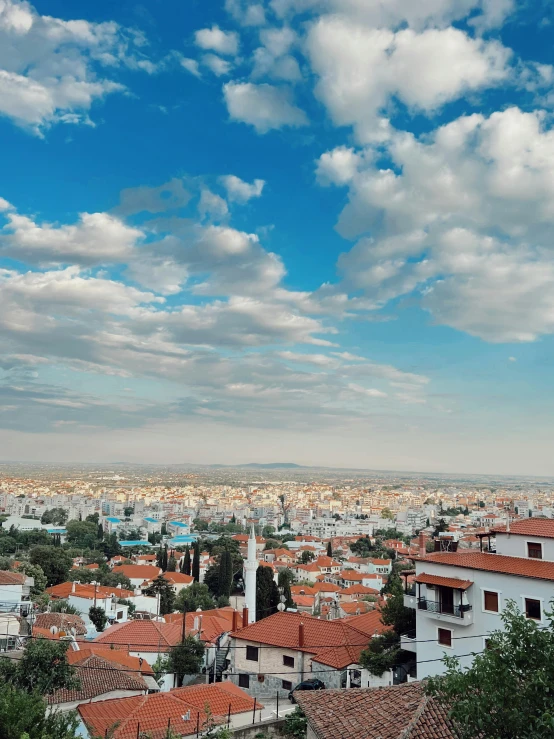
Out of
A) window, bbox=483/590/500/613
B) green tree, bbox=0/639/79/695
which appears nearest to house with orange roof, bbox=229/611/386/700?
window, bbox=483/590/500/613

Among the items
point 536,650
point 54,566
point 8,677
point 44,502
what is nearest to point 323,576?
point 54,566

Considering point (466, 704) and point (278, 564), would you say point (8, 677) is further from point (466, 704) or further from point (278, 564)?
point (278, 564)

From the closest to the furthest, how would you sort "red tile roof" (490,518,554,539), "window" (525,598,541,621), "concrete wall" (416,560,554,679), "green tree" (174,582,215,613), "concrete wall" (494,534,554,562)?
1. "window" (525,598,541,621)
2. "concrete wall" (416,560,554,679)
3. "concrete wall" (494,534,554,562)
4. "red tile roof" (490,518,554,539)
5. "green tree" (174,582,215,613)

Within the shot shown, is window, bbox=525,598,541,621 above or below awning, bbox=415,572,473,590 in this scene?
below

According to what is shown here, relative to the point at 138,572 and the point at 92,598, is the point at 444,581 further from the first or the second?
the point at 138,572

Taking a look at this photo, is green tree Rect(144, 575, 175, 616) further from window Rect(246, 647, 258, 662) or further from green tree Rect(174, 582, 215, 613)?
window Rect(246, 647, 258, 662)
